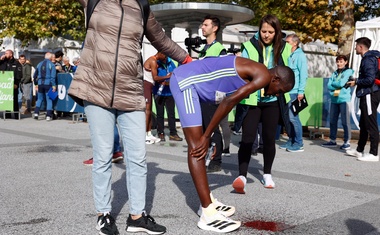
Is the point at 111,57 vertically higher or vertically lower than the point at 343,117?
higher

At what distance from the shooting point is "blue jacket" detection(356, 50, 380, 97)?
794 cm

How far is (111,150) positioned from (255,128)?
2.11 meters

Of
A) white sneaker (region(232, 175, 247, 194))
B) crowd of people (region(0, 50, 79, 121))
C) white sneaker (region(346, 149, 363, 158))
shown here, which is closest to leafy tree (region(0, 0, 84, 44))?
Result: crowd of people (region(0, 50, 79, 121))

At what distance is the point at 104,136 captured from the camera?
4.08m

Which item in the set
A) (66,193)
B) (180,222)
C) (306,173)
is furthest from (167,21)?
(180,222)

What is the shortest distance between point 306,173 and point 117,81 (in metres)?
3.75

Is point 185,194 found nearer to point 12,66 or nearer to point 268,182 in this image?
point 268,182

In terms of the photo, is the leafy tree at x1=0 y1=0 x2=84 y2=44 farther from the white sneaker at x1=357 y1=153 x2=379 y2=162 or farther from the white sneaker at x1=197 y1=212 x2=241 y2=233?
the white sneaker at x1=197 y1=212 x2=241 y2=233

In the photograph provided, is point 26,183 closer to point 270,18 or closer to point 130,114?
point 130,114

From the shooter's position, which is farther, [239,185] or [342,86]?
[342,86]

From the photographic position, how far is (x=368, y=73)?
7949 millimetres

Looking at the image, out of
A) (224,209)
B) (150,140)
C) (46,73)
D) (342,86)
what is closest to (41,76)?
(46,73)

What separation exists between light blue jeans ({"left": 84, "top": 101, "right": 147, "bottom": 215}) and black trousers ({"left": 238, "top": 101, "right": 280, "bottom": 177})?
181cm

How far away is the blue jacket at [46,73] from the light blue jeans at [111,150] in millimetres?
11656
